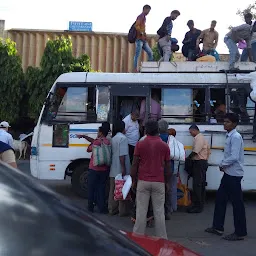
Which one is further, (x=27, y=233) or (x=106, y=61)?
(x=106, y=61)

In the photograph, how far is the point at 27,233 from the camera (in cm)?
196

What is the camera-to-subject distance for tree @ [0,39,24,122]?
19.9 metres

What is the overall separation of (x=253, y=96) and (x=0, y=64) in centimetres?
1384

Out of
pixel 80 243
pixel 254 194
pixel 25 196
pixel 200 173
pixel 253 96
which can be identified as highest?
pixel 253 96

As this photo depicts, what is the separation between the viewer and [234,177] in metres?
6.87

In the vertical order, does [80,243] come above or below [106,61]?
below

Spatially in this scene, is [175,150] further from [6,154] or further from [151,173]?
[6,154]

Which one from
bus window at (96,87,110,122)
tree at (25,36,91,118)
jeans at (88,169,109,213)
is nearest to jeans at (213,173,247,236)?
jeans at (88,169,109,213)

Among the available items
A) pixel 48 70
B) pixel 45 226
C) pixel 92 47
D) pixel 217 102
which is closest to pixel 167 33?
pixel 217 102

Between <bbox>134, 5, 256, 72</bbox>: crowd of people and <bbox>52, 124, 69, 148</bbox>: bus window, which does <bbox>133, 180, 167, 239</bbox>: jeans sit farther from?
<bbox>134, 5, 256, 72</bbox>: crowd of people

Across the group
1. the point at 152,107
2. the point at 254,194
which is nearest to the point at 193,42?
the point at 152,107

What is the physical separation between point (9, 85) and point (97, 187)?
1256cm

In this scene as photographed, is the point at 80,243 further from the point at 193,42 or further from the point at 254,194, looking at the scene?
the point at 193,42

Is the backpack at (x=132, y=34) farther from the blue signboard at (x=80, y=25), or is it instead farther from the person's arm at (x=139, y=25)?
the blue signboard at (x=80, y=25)
